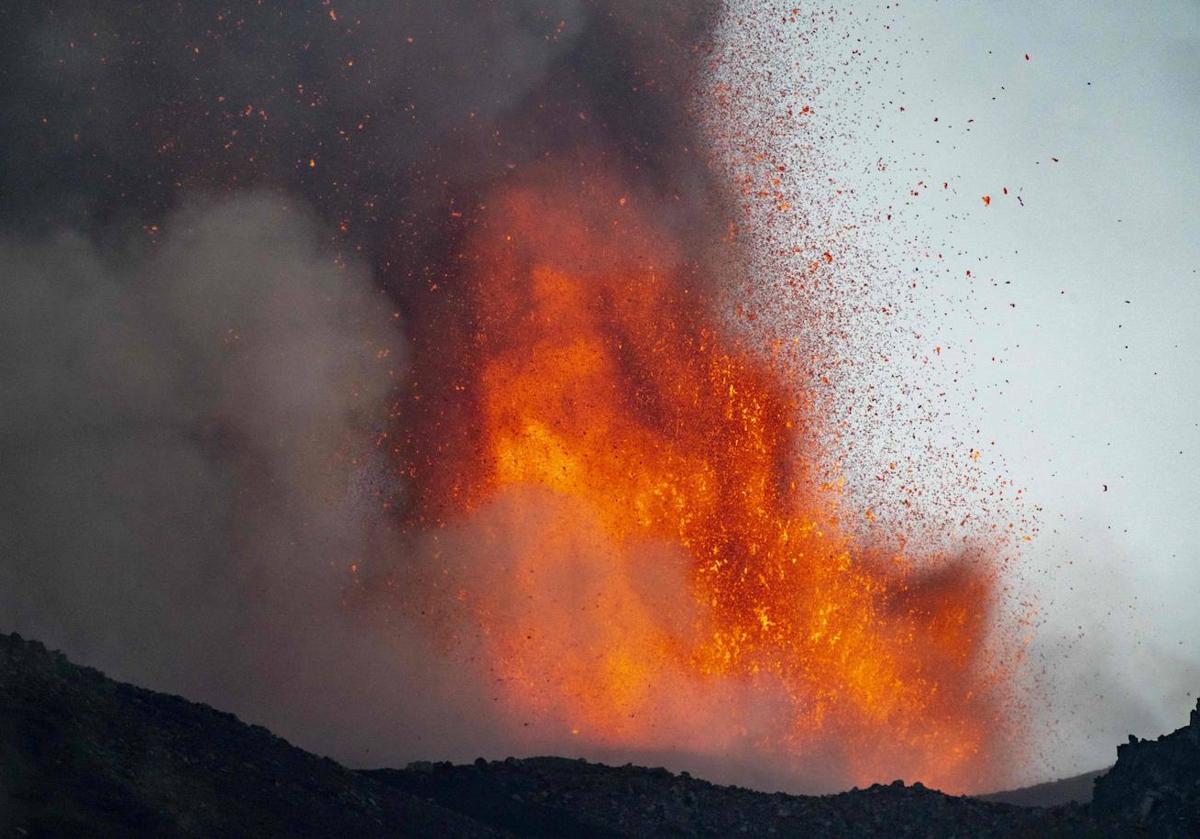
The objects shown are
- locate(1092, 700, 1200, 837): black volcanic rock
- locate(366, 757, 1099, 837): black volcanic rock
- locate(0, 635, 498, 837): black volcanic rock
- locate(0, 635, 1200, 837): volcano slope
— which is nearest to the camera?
locate(0, 635, 498, 837): black volcanic rock

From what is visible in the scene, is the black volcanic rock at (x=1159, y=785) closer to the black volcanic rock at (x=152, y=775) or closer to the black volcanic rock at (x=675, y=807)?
the black volcanic rock at (x=675, y=807)

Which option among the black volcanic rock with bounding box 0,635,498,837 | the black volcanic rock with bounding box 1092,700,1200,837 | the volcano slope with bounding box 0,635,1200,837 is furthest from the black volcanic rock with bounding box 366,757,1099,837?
the black volcanic rock with bounding box 0,635,498,837

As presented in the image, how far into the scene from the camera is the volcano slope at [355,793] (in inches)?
615

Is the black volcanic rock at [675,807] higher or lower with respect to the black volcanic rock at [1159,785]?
lower

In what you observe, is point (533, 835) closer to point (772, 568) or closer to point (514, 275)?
point (772, 568)

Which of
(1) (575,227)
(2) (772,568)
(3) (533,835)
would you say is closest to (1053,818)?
(3) (533,835)

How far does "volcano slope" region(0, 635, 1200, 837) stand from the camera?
15633mm

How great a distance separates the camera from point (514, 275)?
129 feet

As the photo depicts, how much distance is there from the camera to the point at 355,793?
64.0 feet

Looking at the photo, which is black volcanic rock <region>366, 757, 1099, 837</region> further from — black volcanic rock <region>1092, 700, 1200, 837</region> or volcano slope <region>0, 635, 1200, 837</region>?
black volcanic rock <region>1092, 700, 1200, 837</region>

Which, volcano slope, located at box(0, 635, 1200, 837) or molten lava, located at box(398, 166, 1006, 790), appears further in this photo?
molten lava, located at box(398, 166, 1006, 790)

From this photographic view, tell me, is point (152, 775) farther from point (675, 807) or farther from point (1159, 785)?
point (1159, 785)

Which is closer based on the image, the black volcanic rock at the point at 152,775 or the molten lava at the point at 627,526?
the black volcanic rock at the point at 152,775

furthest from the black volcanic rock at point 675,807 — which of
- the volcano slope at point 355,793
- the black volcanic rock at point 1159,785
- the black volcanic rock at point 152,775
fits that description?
the black volcanic rock at point 152,775
